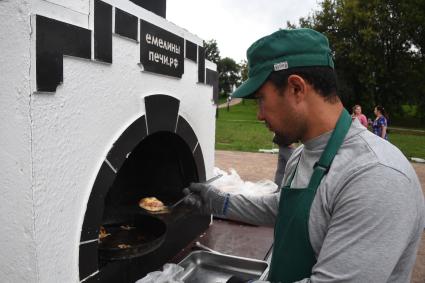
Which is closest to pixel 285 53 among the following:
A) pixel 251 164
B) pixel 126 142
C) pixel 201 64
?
pixel 126 142

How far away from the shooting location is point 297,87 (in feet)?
4.91

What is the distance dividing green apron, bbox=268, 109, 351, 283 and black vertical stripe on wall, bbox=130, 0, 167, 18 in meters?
1.69

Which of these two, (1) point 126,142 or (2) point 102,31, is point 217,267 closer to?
(1) point 126,142

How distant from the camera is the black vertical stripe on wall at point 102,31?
1.82 metres

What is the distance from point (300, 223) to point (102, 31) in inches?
52.8

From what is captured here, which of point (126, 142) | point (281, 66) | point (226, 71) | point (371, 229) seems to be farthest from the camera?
point (226, 71)

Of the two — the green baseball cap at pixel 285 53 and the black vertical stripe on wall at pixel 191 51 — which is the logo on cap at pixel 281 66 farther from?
the black vertical stripe on wall at pixel 191 51

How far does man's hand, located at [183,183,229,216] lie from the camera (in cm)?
239

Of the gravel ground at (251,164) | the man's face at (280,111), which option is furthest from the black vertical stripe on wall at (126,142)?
the gravel ground at (251,164)

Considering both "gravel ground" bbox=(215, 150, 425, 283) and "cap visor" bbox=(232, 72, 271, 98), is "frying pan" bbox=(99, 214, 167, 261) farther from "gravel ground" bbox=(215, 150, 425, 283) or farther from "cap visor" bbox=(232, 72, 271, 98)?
"gravel ground" bbox=(215, 150, 425, 283)

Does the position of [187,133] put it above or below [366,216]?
above

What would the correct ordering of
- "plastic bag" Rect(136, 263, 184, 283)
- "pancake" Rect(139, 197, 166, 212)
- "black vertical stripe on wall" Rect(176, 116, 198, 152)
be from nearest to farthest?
1. "plastic bag" Rect(136, 263, 184, 283)
2. "black vertical stripe on wall" Rect(176, 116, 198, 152)
3. "pancake" Rect(139, 197, 166, 212)

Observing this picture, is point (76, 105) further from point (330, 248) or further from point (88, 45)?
point (330, 248)

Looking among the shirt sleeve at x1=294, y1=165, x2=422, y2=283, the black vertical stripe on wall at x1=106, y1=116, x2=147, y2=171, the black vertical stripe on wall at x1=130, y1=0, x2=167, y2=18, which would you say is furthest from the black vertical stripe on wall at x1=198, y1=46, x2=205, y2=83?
the shirt sleeve at x1=294, y1=165, x2=422, y2=283
